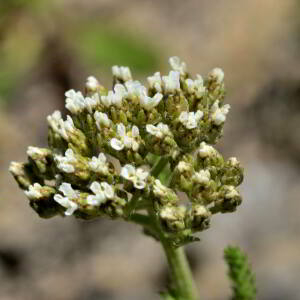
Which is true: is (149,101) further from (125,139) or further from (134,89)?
(125,139)

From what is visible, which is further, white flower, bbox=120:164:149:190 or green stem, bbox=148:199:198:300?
green stem, bbox=148:199:198:300

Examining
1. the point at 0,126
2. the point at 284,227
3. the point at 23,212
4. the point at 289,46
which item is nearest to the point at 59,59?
the point at 0,126

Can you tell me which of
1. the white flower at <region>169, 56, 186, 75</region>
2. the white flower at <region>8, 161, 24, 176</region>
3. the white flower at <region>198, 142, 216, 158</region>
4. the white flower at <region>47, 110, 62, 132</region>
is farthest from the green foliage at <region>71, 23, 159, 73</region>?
the white flower at <region>198, 142, 216, 158</region>

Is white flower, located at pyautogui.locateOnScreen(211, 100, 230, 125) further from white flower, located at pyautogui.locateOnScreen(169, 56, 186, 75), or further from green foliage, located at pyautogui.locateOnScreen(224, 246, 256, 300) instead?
green foliage, located at pyautogui.locateOnScreen(224, 246, 256, 300)

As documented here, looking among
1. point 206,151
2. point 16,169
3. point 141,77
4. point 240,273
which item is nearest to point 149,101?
point 206,151

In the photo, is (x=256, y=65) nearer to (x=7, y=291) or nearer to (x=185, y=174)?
(x=7, y=291)

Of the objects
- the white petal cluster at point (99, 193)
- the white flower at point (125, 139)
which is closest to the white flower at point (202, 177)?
the white flower at point (125, 139)
